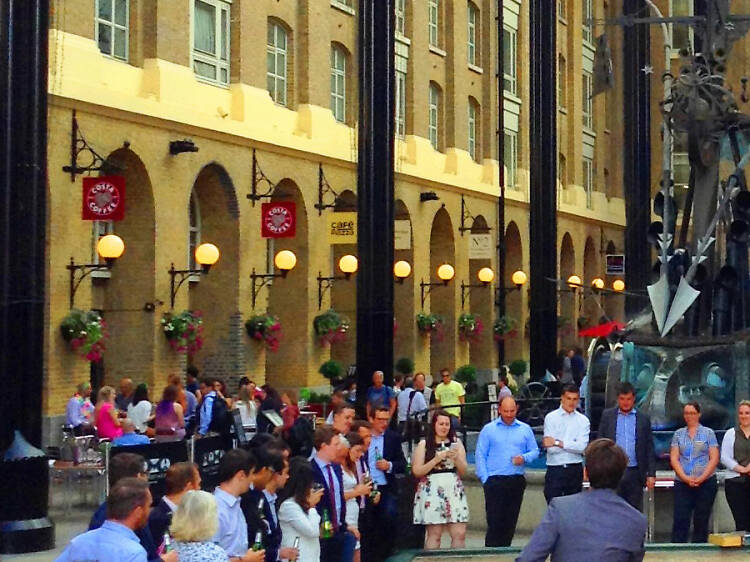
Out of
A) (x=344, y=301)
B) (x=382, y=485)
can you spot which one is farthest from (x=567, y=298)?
(x=382, y=485)

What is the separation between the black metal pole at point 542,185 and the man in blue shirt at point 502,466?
64.4ft

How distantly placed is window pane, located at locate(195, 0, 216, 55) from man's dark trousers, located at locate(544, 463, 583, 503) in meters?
19.3

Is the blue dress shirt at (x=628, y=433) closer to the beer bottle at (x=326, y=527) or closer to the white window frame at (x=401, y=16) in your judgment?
the beer bottle at (x=326, y=527)

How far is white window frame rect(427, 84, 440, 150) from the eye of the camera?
43906 mm

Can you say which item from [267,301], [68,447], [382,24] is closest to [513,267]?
[267,301]

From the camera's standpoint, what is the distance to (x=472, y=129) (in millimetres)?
47188

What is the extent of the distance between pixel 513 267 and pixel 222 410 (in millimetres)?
32468

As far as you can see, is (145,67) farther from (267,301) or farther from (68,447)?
(68,447)

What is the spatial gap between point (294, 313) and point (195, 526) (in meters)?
28.3

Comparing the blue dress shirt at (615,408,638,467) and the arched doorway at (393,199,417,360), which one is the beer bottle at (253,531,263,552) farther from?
the arched doorway at (393,199,417,360)

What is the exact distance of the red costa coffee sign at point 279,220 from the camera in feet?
102

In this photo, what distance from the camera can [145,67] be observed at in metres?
29.0

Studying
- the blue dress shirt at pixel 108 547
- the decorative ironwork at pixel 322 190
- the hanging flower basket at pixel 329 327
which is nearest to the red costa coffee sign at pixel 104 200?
the decorative ironwork at pixel 322 190

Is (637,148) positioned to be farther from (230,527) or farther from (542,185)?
(230,527)
